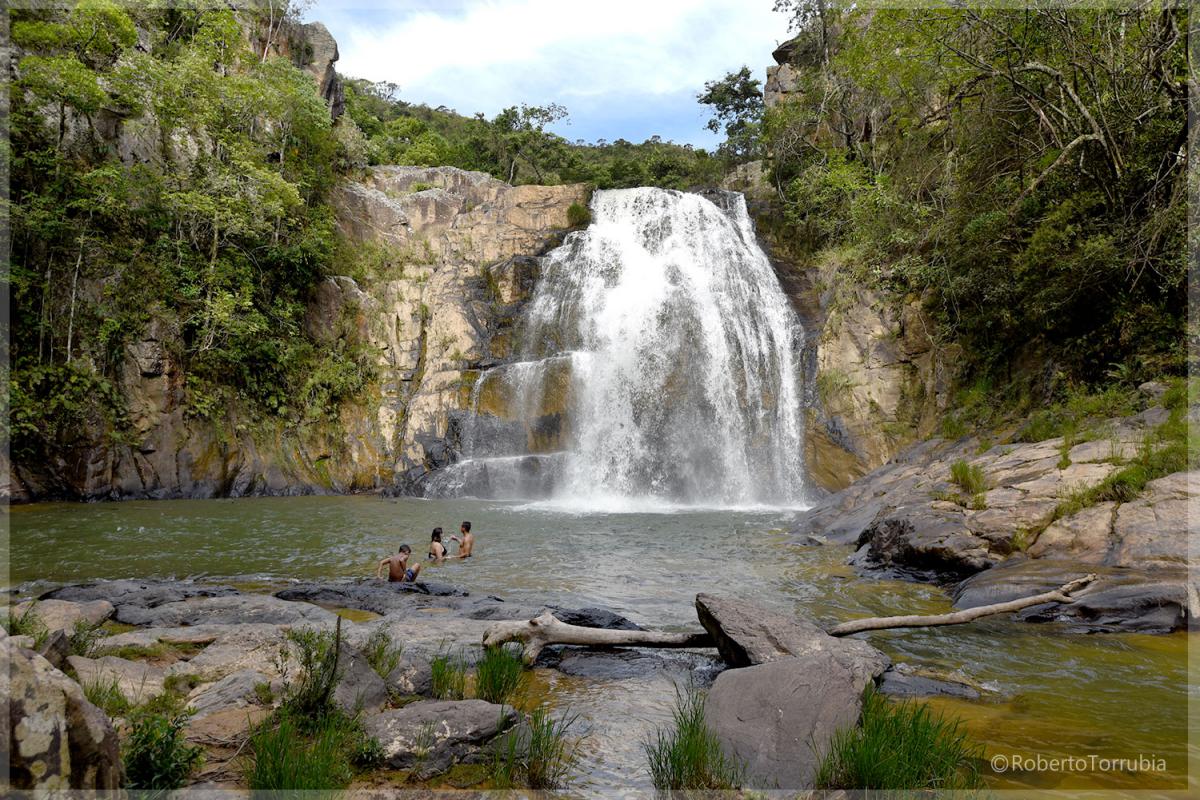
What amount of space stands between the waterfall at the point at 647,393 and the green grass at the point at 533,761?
13.7 meters

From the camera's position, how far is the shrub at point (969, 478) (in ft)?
31.3

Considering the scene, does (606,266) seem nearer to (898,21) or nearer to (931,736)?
(898,21)

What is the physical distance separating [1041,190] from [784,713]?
46.5 ft

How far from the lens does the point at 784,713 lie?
3807 millimetres

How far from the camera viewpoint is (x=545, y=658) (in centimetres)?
560

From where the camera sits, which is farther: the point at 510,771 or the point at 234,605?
the point at 234,605

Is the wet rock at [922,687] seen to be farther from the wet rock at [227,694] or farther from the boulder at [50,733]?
the boulder at [50,733]

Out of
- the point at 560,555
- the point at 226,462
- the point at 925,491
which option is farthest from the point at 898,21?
the point at 226,462

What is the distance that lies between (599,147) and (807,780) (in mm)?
55674

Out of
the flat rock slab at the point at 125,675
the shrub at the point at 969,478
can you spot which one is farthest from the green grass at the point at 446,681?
the shrub at the point at 969,478

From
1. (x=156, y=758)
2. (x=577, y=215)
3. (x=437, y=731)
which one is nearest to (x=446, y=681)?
(x=437, y=731)

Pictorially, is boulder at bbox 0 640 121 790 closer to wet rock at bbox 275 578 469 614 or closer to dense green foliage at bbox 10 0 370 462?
wet rock at bbox 275 578 469 614

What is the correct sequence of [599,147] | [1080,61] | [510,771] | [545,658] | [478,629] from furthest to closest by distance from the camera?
[599,147]
[1080,61]
[478,629]
[545,658]
[510,771]

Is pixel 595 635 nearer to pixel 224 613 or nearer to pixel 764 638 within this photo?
pixel 764 638
